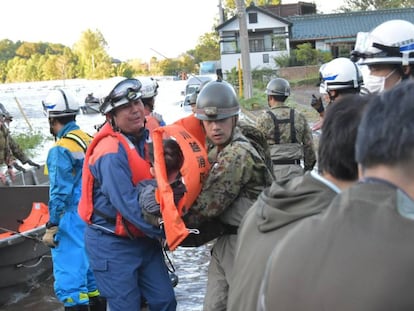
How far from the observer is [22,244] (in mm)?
7012

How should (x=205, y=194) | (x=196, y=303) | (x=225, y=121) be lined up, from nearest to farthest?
(x=205, y=194)
(x=225, y=121)
(x=196, y=303)

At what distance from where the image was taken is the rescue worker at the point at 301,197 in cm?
176

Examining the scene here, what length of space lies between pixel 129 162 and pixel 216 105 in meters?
0.80

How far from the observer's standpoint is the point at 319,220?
4.99 feet

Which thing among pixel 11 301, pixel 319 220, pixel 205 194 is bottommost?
pixel 11 301

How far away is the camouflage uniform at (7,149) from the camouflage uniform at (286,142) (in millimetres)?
4843

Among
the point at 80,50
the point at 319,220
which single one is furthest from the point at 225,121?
the point at 80,50

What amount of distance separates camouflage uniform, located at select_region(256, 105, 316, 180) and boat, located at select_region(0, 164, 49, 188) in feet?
15.2

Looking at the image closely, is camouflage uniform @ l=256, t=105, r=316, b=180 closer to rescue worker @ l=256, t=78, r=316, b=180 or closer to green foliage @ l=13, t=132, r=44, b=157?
rescue worker @ l=256, t=78, r=316, b=180

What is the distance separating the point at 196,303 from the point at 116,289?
2305mm

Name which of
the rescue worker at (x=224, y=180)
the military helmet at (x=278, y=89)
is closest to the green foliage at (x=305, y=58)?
the military helmet at (x=278, y=89)

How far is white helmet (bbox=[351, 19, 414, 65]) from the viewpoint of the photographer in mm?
3578

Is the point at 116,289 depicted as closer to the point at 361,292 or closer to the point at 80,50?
the point at 361,292

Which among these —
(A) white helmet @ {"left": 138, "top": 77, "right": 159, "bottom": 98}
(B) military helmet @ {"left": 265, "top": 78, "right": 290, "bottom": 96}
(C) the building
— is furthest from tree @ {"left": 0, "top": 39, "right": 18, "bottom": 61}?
(B) military helmet @ {"left": 265, "top": 78, "right": 290, "bottom": 96}
